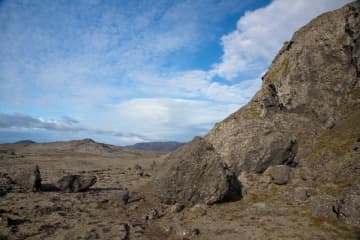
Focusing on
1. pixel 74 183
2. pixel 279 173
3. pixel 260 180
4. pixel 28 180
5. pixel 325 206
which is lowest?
pixel 325 206

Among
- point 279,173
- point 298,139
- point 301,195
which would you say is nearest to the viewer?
point 301,195

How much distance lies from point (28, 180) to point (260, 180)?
2857 centimetres

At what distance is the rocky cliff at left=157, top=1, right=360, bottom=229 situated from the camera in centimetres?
2725

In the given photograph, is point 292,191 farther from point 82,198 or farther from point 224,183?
point 82,198

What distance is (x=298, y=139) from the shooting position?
38.8 m

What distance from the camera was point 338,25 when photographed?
45.1m

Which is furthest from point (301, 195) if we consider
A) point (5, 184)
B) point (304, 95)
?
point (5, 184)

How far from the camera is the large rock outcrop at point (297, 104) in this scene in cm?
3484

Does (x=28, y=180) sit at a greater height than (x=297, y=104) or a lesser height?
lesser

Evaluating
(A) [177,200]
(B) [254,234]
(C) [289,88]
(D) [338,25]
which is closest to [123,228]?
(A) [177,200]

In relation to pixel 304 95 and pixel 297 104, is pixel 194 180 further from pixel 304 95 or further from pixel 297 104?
pixel 304 95

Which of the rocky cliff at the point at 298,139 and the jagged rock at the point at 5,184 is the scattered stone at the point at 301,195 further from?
the jagged rock at the point at 5,184

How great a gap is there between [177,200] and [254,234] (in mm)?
9546

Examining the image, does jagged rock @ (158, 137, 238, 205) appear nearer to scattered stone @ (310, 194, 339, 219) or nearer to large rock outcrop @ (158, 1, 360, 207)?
large rock outcrop @ (158, 1, 360, 207)
